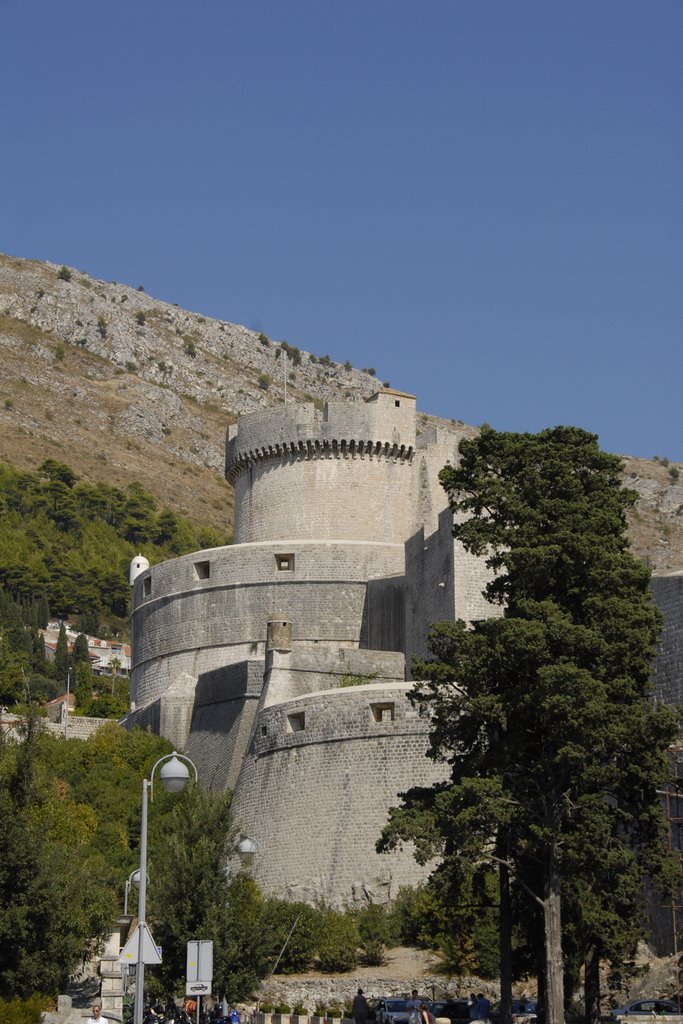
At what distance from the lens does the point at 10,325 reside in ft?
480

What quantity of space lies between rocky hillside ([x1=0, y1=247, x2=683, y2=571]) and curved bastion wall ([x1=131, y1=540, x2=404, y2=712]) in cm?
6756

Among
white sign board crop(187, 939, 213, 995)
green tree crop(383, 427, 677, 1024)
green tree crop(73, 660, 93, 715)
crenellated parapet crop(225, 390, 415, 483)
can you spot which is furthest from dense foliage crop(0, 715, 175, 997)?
green tree crop(73, 660, 93, 715)

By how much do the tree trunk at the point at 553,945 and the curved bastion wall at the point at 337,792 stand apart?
10.5m

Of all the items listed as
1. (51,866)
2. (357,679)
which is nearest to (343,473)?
(357,679)

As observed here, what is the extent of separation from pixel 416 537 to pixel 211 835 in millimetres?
14770

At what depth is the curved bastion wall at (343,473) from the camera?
171ft

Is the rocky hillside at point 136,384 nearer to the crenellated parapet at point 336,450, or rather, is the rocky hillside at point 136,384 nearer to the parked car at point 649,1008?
the crenellated parapet at point 336,450

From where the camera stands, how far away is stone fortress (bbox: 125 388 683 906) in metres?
38.3

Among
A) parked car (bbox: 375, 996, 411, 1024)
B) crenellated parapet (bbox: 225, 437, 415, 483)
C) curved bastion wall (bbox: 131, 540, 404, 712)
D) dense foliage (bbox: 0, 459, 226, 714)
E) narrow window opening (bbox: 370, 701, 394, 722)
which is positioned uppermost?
dense foliage (bbox: 0, 459, 226, 714)

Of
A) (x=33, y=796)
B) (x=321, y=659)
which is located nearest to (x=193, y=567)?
(x=321, y=659)

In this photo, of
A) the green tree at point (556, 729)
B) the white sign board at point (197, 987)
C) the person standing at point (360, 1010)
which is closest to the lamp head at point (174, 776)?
the white sign board at point (197, 987)

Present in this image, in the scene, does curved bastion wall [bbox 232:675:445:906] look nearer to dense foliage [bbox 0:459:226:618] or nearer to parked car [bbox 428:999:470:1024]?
parked car [bbox 428:999:470:1024]

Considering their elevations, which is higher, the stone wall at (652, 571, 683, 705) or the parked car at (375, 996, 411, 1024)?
the stone wall at (652, 571, 683, 705)

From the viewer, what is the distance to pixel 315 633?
4909cm
